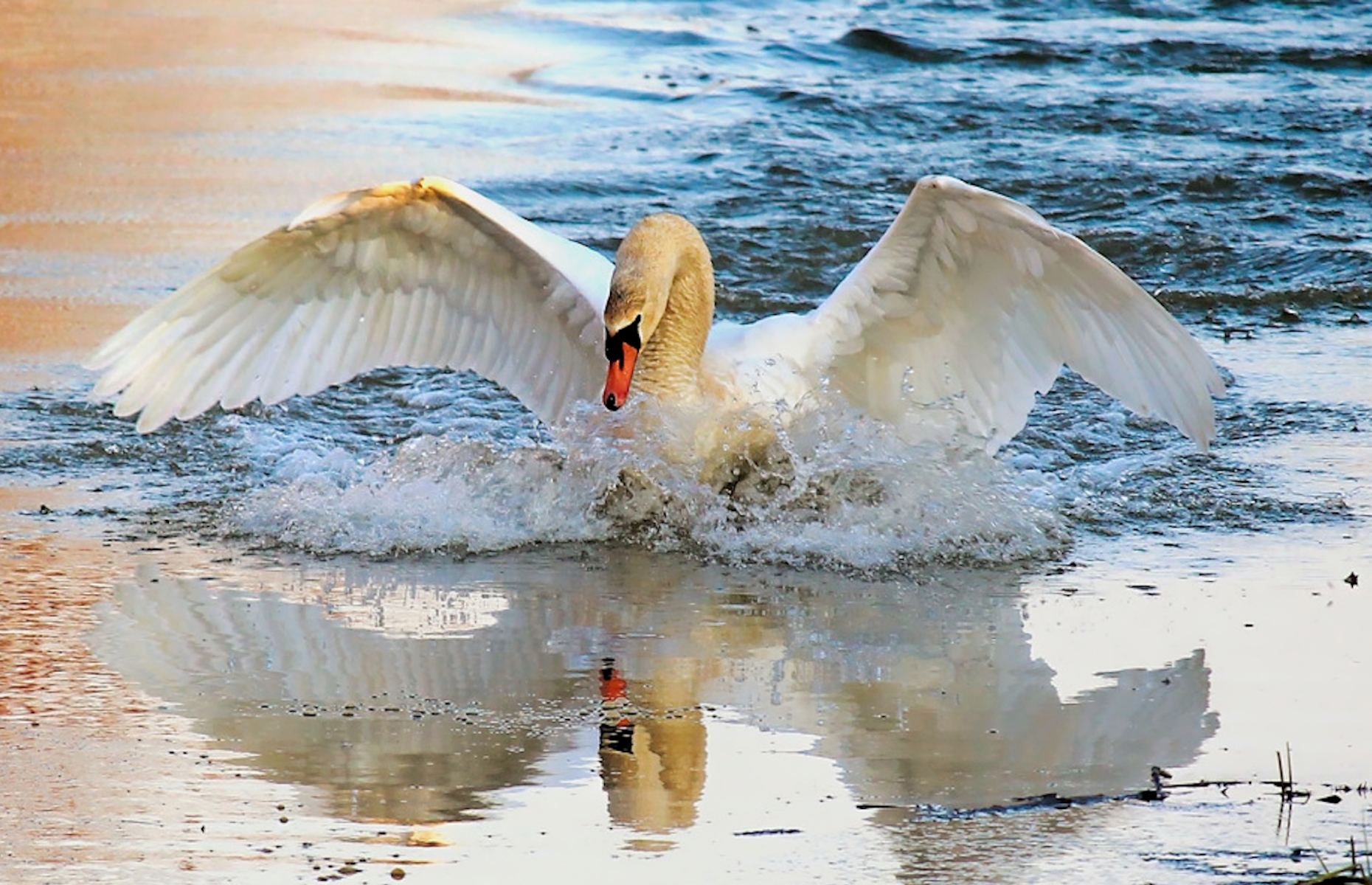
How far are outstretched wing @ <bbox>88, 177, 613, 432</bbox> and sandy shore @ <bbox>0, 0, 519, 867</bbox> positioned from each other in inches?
23.7

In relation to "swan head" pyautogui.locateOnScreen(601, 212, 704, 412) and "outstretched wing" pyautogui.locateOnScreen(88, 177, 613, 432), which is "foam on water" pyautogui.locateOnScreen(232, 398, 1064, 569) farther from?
"outstretched wing" pyautogui.locateOnScreen(88, 177, 613, 432)

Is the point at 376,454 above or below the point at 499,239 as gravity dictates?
below

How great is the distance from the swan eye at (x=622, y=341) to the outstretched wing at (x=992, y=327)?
0.67m

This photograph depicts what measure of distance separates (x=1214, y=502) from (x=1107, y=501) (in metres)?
0.35

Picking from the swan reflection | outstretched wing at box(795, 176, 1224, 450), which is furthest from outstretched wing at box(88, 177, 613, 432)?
the swan reflection

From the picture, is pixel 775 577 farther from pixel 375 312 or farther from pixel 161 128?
pixel 161 128

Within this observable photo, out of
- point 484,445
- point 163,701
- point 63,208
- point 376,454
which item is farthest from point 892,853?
point 63,208

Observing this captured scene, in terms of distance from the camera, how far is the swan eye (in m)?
6.80

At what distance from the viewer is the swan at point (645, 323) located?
7.00 meters

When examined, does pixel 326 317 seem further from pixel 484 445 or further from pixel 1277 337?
pixel 1277 337

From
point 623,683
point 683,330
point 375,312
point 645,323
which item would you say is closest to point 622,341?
point 645,323

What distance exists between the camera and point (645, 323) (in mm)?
6887

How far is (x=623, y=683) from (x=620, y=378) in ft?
5.66

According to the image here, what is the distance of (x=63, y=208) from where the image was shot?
11734mm
